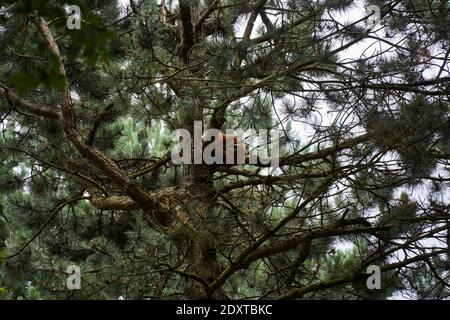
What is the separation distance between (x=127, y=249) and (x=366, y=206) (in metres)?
1.91

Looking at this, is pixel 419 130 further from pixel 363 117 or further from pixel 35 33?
pixel 35 33

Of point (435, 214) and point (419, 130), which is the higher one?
point (419, 130)

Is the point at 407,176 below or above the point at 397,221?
above

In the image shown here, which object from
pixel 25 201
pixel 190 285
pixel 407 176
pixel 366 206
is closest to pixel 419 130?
pixel 407 176

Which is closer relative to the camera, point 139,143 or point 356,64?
point 356,64

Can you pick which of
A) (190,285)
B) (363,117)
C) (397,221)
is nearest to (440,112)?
(363,117)

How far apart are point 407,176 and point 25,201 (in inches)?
128

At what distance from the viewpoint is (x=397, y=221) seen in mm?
3648

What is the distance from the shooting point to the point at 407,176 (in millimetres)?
3789

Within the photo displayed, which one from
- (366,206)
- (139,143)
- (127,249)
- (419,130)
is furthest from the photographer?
(139,143)

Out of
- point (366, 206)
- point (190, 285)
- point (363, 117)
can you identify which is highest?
point (363, 117)
